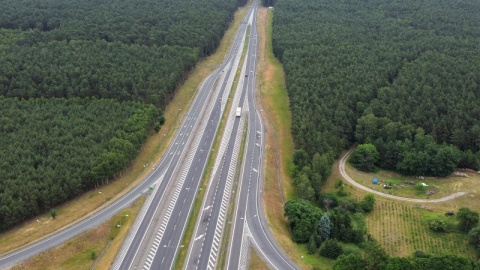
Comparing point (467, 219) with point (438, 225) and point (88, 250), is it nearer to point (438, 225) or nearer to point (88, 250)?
point (438, 225)

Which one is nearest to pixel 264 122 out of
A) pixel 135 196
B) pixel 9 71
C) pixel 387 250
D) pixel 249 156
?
pixel 249 156

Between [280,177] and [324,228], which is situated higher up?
[324,228]

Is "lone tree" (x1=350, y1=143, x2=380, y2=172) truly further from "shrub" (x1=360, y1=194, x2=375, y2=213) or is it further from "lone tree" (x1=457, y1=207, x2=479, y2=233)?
"lone tree" (x1=457, y1=207, x2=479, y2=233)

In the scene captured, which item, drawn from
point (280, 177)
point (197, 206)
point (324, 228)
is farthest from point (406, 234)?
point (197, 206)

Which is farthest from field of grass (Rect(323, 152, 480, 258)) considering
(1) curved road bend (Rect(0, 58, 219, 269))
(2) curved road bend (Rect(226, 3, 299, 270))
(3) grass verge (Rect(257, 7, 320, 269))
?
(1) curved road bend (Rect(0, 58, 219, 269))

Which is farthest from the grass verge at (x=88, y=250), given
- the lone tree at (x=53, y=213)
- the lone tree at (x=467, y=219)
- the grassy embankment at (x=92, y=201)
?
the lone tree at (x=467, y=219)
